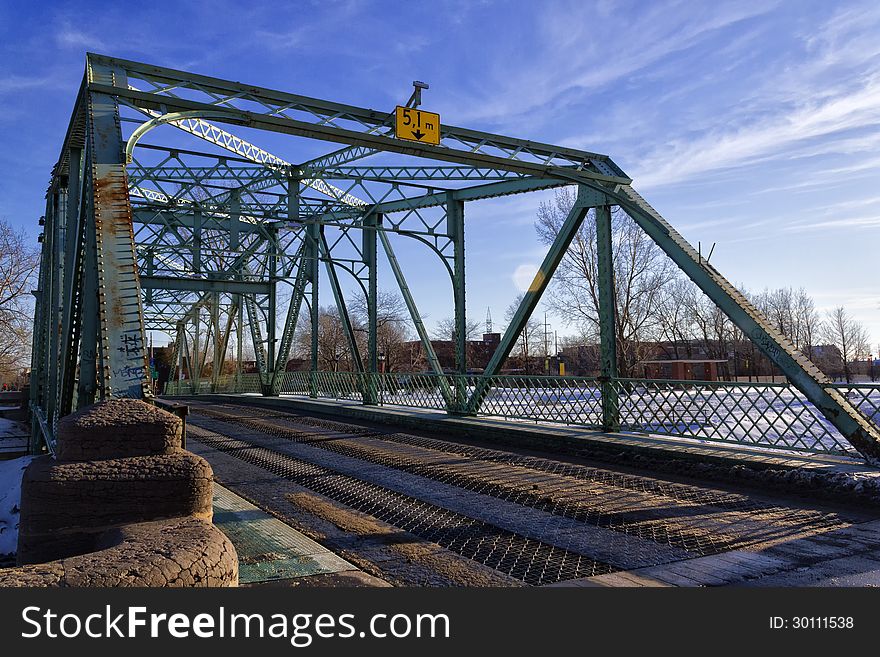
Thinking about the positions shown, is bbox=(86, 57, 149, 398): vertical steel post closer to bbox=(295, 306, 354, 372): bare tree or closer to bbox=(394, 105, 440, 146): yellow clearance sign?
bbox=(394, 105, 440, 146): yellow clearance sign

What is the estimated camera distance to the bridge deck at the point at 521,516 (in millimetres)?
5227

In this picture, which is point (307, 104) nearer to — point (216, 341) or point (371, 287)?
point (371, 287)

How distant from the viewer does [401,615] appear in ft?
10.7

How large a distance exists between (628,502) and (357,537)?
349 cm

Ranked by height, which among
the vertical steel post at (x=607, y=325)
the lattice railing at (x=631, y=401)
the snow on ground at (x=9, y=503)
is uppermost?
the vertical steel post at (x=607, y=325)

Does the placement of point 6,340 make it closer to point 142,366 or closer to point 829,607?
point 142,366

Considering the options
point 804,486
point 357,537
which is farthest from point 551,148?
point 357,537

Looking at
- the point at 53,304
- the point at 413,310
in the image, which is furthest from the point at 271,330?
the point at 53,304

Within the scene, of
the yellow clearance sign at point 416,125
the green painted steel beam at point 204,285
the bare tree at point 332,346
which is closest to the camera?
the yellow clearance sign at point 416,125

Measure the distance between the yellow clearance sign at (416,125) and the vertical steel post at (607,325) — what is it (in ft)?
14.2

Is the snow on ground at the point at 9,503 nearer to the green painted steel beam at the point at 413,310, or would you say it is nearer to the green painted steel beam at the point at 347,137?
the green painted steel beam at the point at 347,137

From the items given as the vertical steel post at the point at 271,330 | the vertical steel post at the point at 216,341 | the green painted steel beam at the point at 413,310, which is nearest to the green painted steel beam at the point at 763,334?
the green painted steel beam at the point at 413,310

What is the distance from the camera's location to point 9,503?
8.95 m

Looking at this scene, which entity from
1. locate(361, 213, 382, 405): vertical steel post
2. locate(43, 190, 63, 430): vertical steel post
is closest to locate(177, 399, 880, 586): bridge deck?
locate(43, 190, 63, 430): vertical steel post
